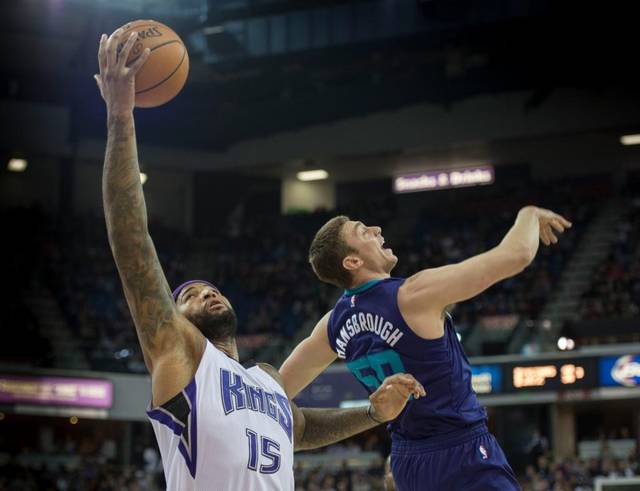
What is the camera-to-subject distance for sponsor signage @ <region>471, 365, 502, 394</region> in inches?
859

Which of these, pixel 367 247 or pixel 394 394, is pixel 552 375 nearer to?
pixel 367 247

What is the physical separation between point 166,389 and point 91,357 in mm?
21249

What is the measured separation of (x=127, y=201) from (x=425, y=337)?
4.93 feet

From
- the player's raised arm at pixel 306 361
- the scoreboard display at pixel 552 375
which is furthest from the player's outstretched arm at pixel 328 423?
the scoreboard display at pixel 552 375

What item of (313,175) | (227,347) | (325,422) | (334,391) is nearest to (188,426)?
(227,347)

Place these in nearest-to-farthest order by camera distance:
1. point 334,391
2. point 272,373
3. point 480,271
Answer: point 480,271 < point 272,373 < point 334,391

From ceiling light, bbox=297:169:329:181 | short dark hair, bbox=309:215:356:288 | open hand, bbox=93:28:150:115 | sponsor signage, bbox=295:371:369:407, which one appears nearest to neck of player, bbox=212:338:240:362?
short dark hair, bbox=309:215:356:288

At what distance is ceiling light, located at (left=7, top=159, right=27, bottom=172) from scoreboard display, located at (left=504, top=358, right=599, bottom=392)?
56.8ft

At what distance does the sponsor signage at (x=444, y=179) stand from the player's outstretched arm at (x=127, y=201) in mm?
28023

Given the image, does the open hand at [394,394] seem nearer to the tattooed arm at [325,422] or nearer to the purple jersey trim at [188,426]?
the tattooed arm at [325,422]

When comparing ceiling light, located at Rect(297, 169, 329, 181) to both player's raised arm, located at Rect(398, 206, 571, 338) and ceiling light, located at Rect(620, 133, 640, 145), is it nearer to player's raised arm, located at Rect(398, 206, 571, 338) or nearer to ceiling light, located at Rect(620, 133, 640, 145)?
ceiling light, located at Rect(620, 133, 640, 145)

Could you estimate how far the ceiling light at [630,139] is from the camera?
29.8 meters

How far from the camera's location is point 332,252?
466 cm

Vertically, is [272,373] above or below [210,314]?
below
